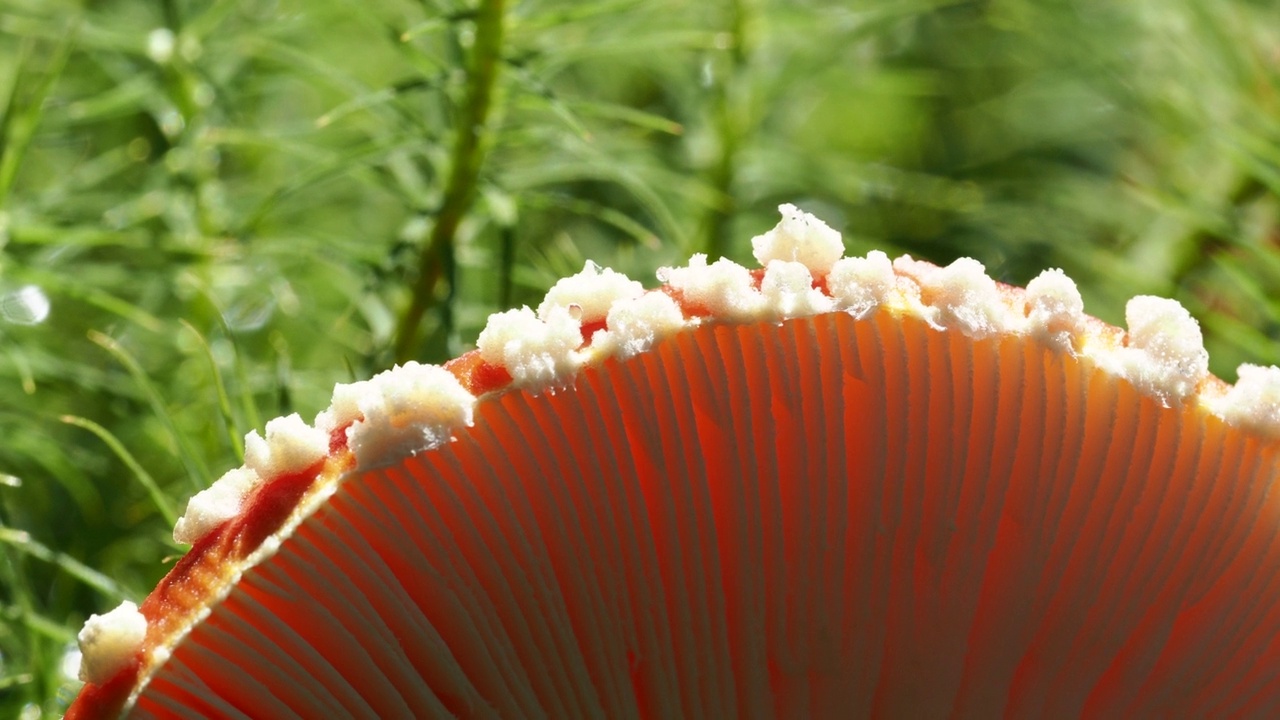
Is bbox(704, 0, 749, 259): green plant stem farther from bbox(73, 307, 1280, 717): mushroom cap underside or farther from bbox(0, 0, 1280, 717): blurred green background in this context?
bbox(73, 307, 1280, 717): mushroom cap underside

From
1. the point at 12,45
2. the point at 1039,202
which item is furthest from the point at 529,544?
the point at 12,45

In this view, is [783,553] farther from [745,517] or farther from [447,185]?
[447,185]

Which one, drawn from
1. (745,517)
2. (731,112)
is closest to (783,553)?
(745,517)

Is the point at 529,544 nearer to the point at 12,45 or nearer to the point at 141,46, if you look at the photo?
the point at 141,46

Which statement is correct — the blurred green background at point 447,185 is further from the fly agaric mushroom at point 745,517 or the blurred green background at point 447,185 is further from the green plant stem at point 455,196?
the fly agaric mushroom at point 745,517

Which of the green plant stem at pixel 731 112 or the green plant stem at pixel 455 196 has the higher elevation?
the green plant stem at pixel 731 112

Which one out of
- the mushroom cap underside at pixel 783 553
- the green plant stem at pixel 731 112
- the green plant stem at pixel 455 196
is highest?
the green plant stem at pixel 731 112

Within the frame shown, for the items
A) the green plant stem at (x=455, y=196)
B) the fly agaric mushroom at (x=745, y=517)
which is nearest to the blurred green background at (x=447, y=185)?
the green plant stem at (x=455, y=196)
